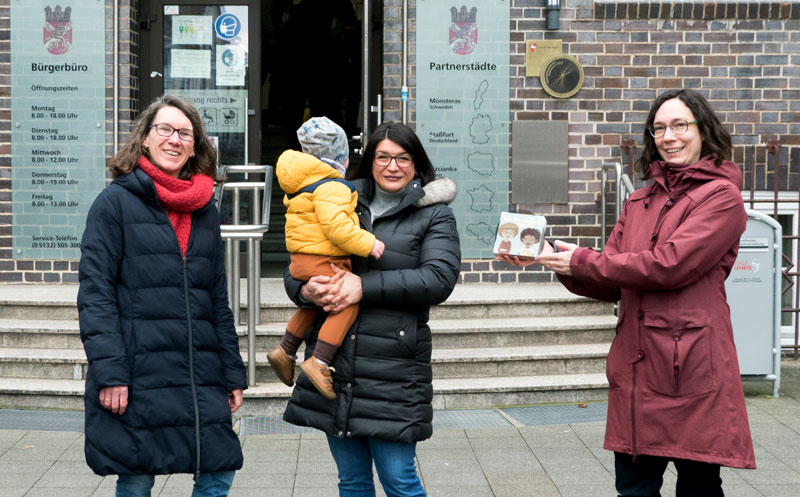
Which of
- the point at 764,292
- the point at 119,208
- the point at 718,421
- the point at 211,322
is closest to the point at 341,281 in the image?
the point at 211,322

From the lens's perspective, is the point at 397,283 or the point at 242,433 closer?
the point at 397,283

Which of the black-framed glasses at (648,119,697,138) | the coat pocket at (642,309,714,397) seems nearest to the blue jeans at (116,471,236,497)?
the coat pocket at (642,309,714,397)

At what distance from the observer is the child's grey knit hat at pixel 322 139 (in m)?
3.33

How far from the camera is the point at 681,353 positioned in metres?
2.99

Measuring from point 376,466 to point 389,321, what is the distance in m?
0.48

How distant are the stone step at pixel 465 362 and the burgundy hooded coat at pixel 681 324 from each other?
3.01m

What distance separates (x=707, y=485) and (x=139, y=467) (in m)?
1.75

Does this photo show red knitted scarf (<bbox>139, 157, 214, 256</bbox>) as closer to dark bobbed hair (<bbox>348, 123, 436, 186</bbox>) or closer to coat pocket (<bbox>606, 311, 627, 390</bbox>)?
dark bobbed hair (<bbox>348, 123, 436, 186</bbox>)

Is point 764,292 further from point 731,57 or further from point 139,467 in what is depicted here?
point 139,467

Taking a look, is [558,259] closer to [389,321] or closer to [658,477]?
[389,321]

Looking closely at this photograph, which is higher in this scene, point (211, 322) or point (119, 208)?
point (119, 208)

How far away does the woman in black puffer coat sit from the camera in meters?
3.21

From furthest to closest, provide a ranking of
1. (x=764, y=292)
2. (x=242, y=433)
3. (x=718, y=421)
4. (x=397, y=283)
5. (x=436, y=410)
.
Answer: (x=764, y=292) < (x=436, y=410) < (x=242, y=433) < (x=397, y=283) < (x=718, y=421)

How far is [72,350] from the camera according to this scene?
20.5 ft
